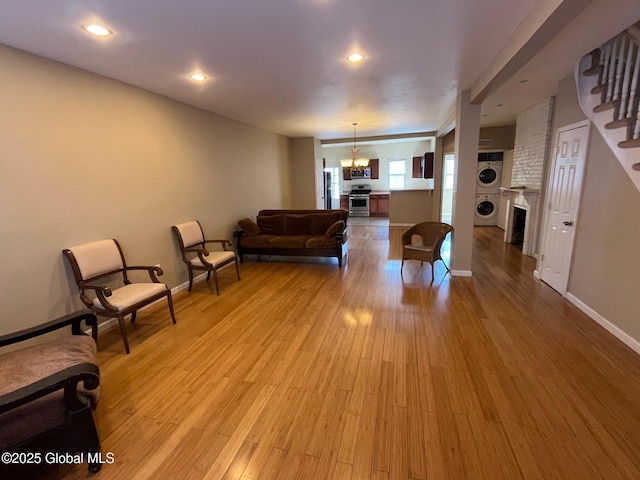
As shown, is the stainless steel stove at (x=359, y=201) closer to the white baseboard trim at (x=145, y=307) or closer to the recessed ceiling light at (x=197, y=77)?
the white baseboard trim at (x=145, y=307)

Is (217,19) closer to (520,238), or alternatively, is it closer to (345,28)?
(345,28)

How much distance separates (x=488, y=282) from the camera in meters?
4.03

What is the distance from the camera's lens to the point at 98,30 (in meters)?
2.05

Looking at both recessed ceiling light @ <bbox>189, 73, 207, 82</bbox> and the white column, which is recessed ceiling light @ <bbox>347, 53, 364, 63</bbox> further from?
the white column

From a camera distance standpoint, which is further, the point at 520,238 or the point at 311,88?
the point at 520,238

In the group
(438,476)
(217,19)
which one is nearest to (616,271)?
(438,476)

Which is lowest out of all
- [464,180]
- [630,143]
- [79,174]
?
[464,180]

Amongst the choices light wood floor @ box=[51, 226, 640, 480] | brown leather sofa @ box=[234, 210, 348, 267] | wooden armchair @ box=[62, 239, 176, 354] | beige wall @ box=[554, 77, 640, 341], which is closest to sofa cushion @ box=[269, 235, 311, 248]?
brown leather sofa @ box=[234, 210, 348, 267]

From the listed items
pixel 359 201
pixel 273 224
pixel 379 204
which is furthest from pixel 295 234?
pixel 379 204

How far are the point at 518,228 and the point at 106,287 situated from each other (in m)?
6.97

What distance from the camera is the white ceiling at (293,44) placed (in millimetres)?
1863

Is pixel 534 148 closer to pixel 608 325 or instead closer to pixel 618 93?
pixel 618 93

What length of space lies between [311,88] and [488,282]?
3.43m

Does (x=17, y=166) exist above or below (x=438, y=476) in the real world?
above
